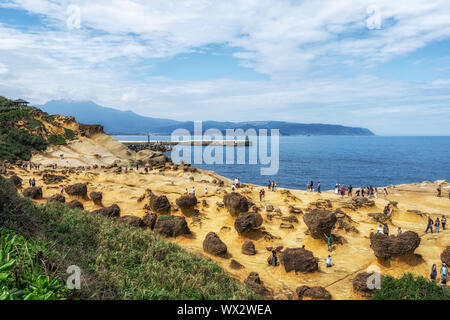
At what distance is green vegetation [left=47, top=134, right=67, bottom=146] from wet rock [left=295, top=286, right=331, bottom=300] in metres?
70.6

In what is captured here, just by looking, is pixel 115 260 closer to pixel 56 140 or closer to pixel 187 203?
pixel 187 203

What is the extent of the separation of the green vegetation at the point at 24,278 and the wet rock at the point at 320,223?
2068 cm

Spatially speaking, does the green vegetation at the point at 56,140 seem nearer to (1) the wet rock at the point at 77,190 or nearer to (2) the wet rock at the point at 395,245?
(1) the wet rock at the point at 77,190

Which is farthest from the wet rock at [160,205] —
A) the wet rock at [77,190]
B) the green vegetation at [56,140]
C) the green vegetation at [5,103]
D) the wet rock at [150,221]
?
the green vegetation at [5,103]

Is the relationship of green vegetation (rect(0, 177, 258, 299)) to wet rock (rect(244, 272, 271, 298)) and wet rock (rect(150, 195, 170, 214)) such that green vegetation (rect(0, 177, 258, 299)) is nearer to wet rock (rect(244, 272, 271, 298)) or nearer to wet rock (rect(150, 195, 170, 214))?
wet rock (rect(244, 272, 271, 298))

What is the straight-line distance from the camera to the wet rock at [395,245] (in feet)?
67.7

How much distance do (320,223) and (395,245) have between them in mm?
5544

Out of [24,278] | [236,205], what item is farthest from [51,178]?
[24,278]

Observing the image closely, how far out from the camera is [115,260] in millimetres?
12695

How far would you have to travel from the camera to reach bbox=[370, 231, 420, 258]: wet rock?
20.6 metres

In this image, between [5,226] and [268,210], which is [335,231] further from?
[5,226]

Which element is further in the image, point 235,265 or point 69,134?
point 69,134
